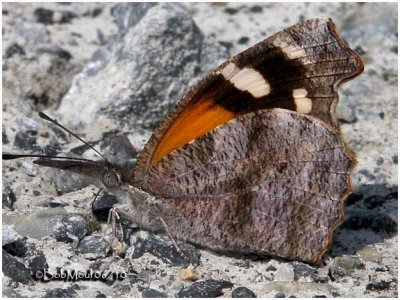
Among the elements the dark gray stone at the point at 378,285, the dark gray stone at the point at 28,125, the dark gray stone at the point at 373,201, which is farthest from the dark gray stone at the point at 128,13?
the dark gray stone at the point at 378,285

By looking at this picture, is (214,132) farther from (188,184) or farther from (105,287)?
(105,287)

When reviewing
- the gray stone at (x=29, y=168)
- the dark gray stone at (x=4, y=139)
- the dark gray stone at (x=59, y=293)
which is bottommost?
the dark gray stone at (x=59, y=293)

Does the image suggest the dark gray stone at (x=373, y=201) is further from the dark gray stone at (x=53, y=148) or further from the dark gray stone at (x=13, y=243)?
the dark gray stone at (x=13, y=243)

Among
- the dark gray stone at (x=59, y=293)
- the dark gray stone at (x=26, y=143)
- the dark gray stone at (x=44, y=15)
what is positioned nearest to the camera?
the dark gray stone at (x=59, y=293)

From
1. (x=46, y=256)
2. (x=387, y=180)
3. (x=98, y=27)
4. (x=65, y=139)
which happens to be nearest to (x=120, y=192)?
(x=46, y=256)

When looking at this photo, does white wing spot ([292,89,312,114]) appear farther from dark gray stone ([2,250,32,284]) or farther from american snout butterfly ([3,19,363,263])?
dark gray stone ([2,250,32,284])

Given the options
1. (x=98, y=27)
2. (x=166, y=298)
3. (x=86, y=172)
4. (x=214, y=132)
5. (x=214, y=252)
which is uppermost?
(x=98, y=27)

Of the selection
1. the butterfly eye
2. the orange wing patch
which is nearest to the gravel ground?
the butterfly eye

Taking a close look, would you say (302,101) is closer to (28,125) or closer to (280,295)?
(280,295)
